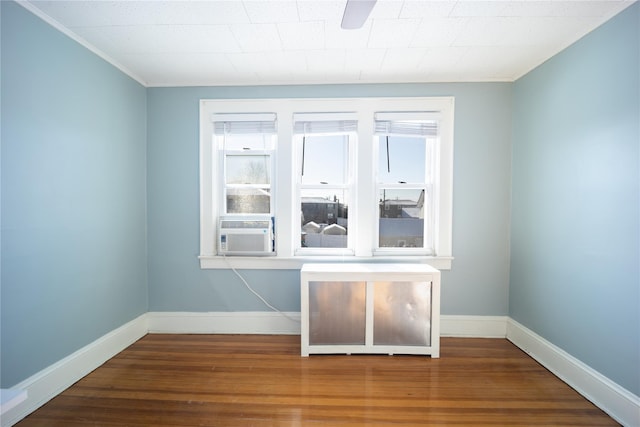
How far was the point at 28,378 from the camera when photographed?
5.90 feet

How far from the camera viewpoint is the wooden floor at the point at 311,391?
177 centimetres

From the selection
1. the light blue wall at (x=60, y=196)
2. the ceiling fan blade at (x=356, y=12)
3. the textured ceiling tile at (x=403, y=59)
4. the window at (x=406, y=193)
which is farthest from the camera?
the window at (x=406, y=193)

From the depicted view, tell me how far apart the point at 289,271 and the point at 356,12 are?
2.29 meters

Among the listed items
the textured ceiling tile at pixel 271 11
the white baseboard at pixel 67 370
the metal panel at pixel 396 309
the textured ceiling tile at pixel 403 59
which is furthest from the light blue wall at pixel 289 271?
the textured ceiling tile at pixel 271 11

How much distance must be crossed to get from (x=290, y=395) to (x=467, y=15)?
2.88 metres

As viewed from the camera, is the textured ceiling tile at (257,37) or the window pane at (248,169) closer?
the textured ceiling tile at (257,37)

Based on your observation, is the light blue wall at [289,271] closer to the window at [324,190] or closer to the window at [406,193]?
the window at [406,193]

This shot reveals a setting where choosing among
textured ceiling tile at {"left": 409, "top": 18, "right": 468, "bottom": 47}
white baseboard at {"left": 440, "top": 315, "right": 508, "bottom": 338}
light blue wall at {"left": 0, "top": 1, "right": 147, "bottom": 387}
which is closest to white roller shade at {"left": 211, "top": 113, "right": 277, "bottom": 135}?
light blue wall at {"left": 0, "top": 1, "right": 147, "bottom": 387}

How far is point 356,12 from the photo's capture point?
1.35 m

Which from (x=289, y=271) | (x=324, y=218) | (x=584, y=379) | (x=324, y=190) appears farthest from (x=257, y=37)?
(x=584, y=379)

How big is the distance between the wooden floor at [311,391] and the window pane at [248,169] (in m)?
1.68

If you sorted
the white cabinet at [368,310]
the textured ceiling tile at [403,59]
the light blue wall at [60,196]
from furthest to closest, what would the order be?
the white cabinet at [368,310], the textured ceiling tile at [403,59], the light blue wall at [60,196]

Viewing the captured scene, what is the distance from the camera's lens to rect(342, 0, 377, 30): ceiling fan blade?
1.26 metres

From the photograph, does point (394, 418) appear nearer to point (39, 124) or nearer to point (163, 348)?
point (163, 348)
